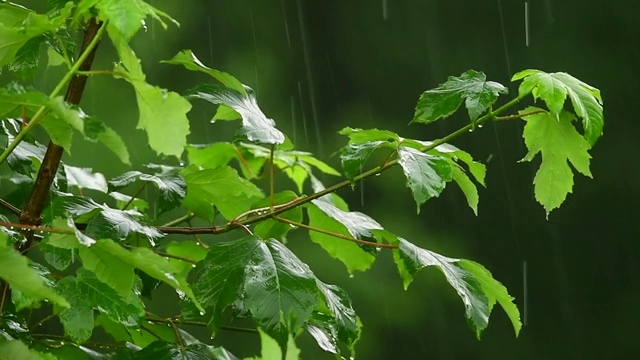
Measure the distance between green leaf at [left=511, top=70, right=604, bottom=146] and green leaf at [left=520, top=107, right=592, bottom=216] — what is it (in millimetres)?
26

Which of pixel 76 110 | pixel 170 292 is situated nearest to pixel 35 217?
pixel 76 110

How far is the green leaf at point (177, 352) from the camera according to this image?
963 mm

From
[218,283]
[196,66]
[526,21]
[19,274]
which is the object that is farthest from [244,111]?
[526,21]

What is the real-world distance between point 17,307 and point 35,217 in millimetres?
151

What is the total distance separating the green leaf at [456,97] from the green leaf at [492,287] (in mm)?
160

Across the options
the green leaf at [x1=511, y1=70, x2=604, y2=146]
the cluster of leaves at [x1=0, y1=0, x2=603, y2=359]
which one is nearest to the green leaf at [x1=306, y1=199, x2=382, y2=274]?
the cluster of leaves at [x1=0, y1=0, x2=603, y2=359]

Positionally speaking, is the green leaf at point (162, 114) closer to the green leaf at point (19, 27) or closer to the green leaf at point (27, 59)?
the green leaf at point (19, 27)

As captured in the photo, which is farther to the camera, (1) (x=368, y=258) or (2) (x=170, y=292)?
(2) (x=170, y=292)

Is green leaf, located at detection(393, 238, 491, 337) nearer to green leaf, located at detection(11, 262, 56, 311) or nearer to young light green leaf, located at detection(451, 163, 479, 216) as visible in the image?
young light green leaf, located at detection(451, 163, 479, 216)

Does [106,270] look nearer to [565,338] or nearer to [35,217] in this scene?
[35,217]

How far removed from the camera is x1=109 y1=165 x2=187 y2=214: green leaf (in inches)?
42.4

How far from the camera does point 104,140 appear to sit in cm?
77

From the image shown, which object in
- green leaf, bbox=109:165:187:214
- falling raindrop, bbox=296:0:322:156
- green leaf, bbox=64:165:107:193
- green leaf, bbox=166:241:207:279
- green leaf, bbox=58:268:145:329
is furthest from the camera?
falling raindrop, bbox=296:0:322:156

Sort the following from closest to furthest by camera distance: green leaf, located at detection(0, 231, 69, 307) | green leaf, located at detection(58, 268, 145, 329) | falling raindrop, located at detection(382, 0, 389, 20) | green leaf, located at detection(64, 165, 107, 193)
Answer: green leaf, located at detection(0, 231, 69, 307), green leaf, located at detection(58, 268, 145, 329), green leaf, located at detection(64, 165, 107, 193), falling raindrop, located at detection(382, 0, 389, 20)
